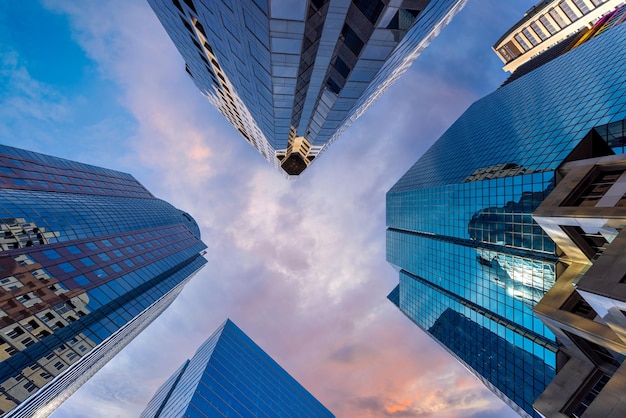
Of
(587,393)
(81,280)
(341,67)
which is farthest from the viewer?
Answer: (81,280)

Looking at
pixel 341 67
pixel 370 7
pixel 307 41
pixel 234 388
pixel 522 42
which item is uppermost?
pixel 522 42

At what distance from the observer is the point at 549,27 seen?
128750 mm

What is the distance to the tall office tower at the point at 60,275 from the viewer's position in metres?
31.7

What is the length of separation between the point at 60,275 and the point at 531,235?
74057 mm

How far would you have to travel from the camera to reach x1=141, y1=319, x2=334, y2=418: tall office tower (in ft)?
140

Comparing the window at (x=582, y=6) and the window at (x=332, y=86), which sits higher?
the window at (x=582, y=6)

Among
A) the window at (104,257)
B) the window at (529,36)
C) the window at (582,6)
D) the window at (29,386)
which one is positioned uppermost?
the window at (529,36)

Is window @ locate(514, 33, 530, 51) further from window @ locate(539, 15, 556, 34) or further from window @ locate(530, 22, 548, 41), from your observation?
window @ locate(539, 15, 556, 34)

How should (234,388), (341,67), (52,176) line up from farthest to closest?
(52,176) < (234,388) < (341,67)

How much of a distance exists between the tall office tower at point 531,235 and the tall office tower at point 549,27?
6873cm

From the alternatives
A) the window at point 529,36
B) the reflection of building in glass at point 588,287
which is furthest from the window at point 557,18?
the reflection of building in glass at point 588,287

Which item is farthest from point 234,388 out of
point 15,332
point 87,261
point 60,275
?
point 87,261

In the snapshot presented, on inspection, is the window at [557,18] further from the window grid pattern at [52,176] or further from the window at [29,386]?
the window at [29,386]

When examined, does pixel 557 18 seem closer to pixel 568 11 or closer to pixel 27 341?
pixel 568 11
